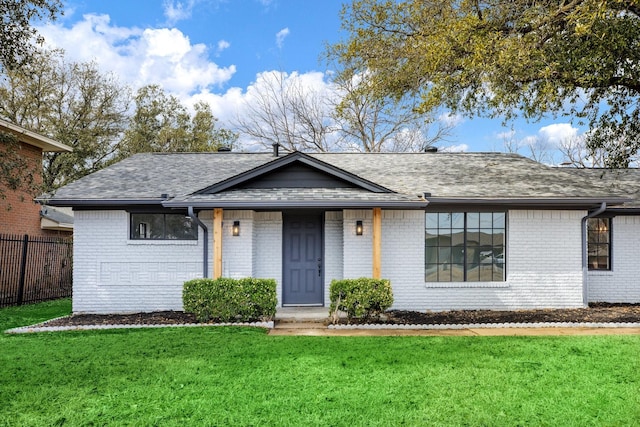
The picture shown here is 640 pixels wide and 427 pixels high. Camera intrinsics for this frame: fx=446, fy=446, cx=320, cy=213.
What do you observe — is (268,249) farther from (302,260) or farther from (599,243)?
(599,243)

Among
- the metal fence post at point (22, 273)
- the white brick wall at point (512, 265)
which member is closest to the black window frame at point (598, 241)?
the white brick wall at point (512, 265)

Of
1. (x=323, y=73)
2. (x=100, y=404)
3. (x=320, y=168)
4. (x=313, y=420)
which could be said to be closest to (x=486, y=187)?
(x=320, y=168)

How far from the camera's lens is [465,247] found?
10453mm

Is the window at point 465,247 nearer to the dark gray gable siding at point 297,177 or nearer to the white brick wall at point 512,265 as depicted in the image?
the white brick wall at point 512,265

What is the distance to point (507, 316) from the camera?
955 cm

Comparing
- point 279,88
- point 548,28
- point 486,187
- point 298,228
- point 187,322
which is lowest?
point 187,322

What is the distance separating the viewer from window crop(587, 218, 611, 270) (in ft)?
37.8

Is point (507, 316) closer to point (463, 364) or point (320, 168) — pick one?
point (463, 364)

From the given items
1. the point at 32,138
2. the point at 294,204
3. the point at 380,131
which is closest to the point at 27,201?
the point at 32,138

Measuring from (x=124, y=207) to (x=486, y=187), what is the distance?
848cm

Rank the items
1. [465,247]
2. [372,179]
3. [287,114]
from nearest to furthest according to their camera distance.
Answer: [465,247] → [372,179] → [287,114]

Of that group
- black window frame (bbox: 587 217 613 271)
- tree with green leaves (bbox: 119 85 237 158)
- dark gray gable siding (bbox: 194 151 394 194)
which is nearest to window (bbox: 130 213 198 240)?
dark gray gable siding (bbox: 194 151 394 194)

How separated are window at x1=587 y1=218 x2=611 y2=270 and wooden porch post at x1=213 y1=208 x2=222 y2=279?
929 centimetres

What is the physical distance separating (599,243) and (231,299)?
372 inches
